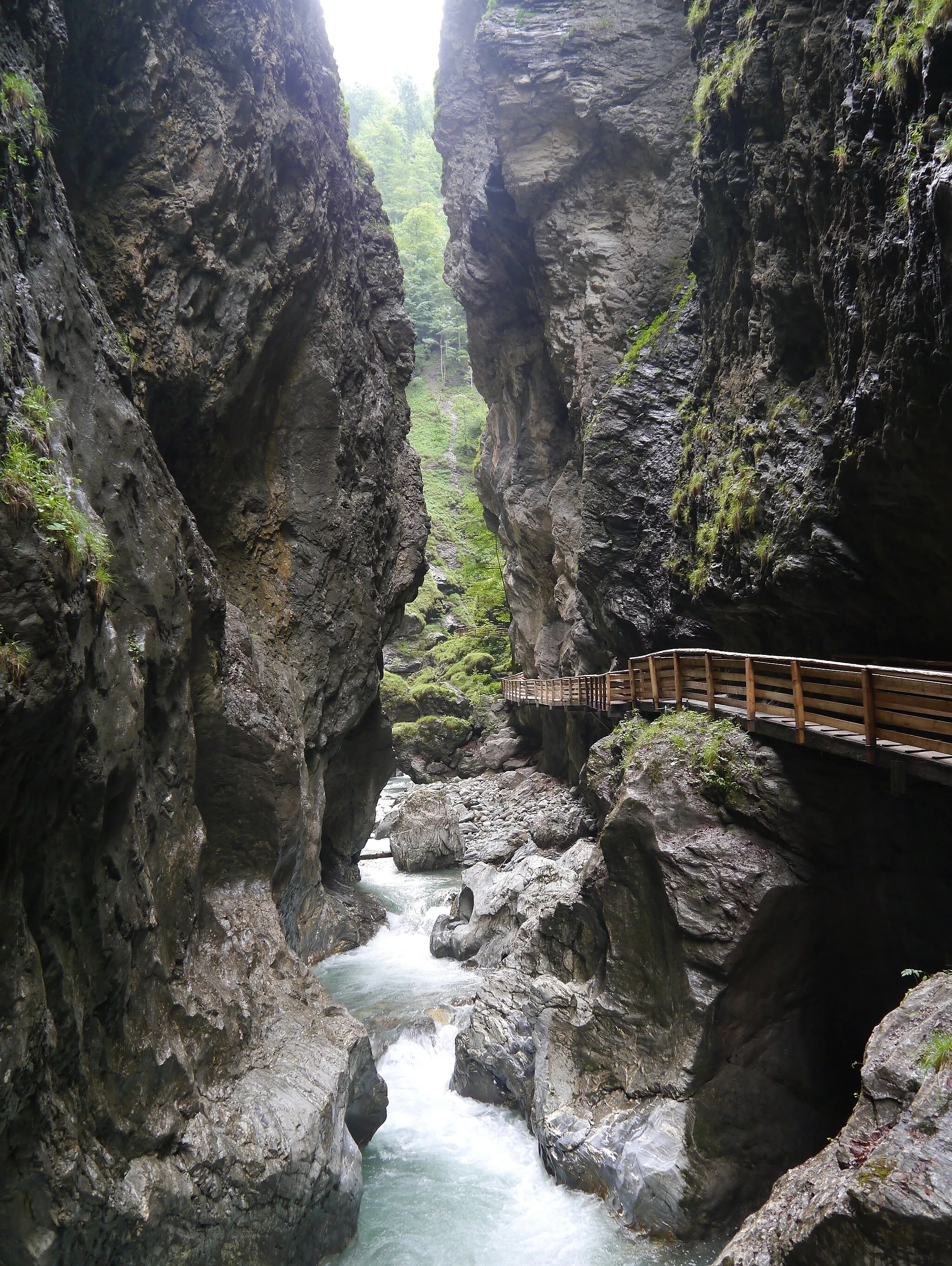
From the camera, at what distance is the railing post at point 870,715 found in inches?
289

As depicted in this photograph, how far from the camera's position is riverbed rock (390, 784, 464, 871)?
20.5 m

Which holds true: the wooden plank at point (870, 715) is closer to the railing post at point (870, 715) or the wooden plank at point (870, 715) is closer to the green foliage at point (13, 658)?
the railing post at point (870, 715)

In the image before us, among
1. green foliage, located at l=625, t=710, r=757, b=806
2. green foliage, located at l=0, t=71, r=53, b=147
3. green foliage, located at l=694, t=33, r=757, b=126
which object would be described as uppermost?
green foliage, located at l=694, t=33, r=757, b=126

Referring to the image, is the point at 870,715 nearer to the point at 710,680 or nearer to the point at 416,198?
the point at 710,680

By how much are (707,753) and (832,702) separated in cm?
201

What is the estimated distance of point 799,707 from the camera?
864 cm

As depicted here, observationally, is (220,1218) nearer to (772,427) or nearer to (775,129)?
(772,427)

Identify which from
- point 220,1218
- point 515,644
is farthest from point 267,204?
point 515,644

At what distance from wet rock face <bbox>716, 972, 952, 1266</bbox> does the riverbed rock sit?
15.7m

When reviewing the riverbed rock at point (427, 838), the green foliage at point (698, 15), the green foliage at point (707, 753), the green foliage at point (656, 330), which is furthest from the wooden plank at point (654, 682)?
the green foliage at point (698, 15)

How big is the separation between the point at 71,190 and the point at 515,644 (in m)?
26.4

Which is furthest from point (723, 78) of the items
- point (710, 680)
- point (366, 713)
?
point (366, 713)

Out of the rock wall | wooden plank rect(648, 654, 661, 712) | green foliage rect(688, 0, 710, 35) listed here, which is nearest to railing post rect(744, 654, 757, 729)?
wooden plank rect(648, 654, 661, 712)

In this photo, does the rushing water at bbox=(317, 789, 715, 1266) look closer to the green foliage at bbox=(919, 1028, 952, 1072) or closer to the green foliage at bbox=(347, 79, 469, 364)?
the green foliage at bbox=(919, 1028, 952, 1072)
